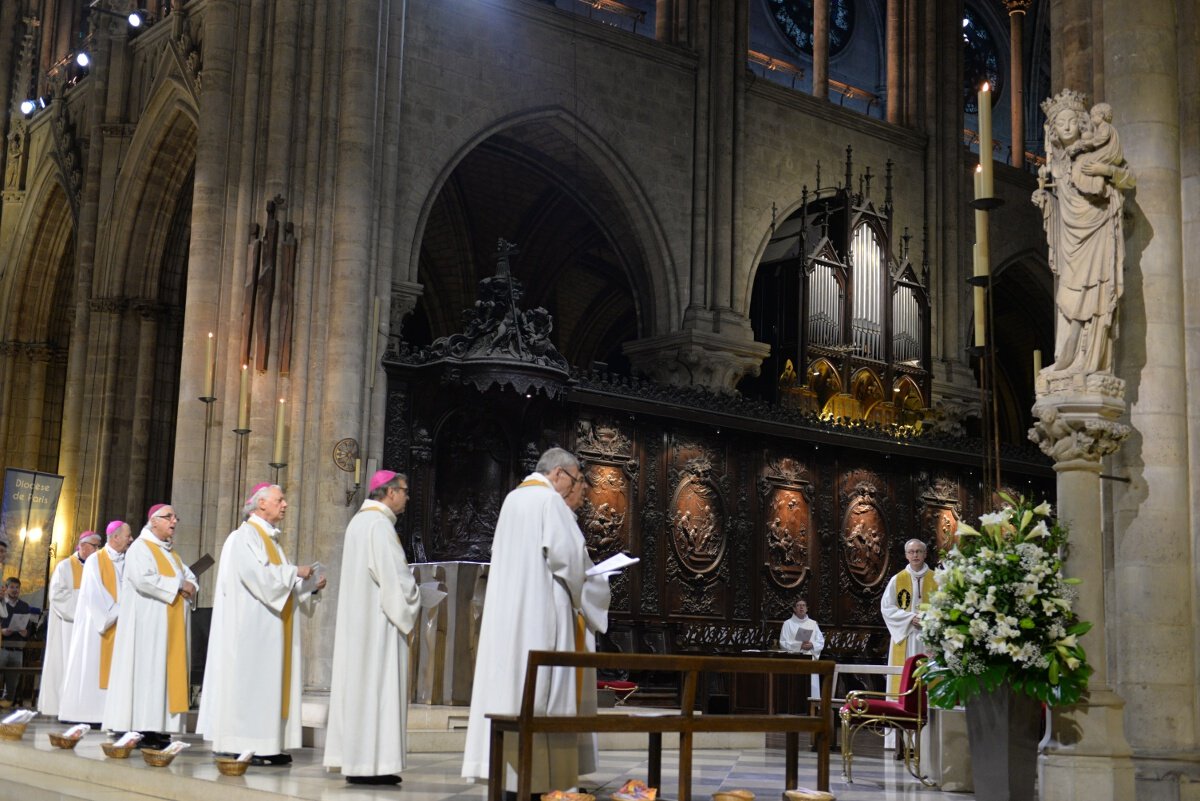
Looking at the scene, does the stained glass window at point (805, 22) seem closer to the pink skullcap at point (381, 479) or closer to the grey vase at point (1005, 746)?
the pink skullcap at point (381, 479)

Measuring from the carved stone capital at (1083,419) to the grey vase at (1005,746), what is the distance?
1.14 metres

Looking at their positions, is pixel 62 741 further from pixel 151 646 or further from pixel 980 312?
pixel 980 312

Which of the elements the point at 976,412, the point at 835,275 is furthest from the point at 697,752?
the point at 976,412

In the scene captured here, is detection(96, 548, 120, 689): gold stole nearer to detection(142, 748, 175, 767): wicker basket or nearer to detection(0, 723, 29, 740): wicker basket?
detection(0, 723, 29, 740): wicker basket

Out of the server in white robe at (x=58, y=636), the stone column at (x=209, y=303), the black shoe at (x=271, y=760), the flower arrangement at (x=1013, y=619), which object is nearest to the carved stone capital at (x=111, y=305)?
the stone column at (x=209, y=303)

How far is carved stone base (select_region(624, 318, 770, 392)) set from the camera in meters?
17.8

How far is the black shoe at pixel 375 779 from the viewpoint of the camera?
23.3ft

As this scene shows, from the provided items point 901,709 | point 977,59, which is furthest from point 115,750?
point 977,59

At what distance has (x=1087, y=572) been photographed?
6969 millimetres

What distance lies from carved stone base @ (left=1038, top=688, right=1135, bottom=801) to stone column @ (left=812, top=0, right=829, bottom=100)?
14667mm

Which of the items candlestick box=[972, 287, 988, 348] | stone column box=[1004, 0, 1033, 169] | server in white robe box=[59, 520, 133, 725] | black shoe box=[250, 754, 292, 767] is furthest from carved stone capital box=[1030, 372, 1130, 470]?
stone column box=[1004, 0, 1033, 169]

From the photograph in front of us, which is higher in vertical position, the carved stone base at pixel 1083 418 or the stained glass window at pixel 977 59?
the stained glass window at pixel 977 59

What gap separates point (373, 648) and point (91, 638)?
4633 millimetres

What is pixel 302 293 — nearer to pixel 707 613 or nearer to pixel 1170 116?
pixel 707 613
